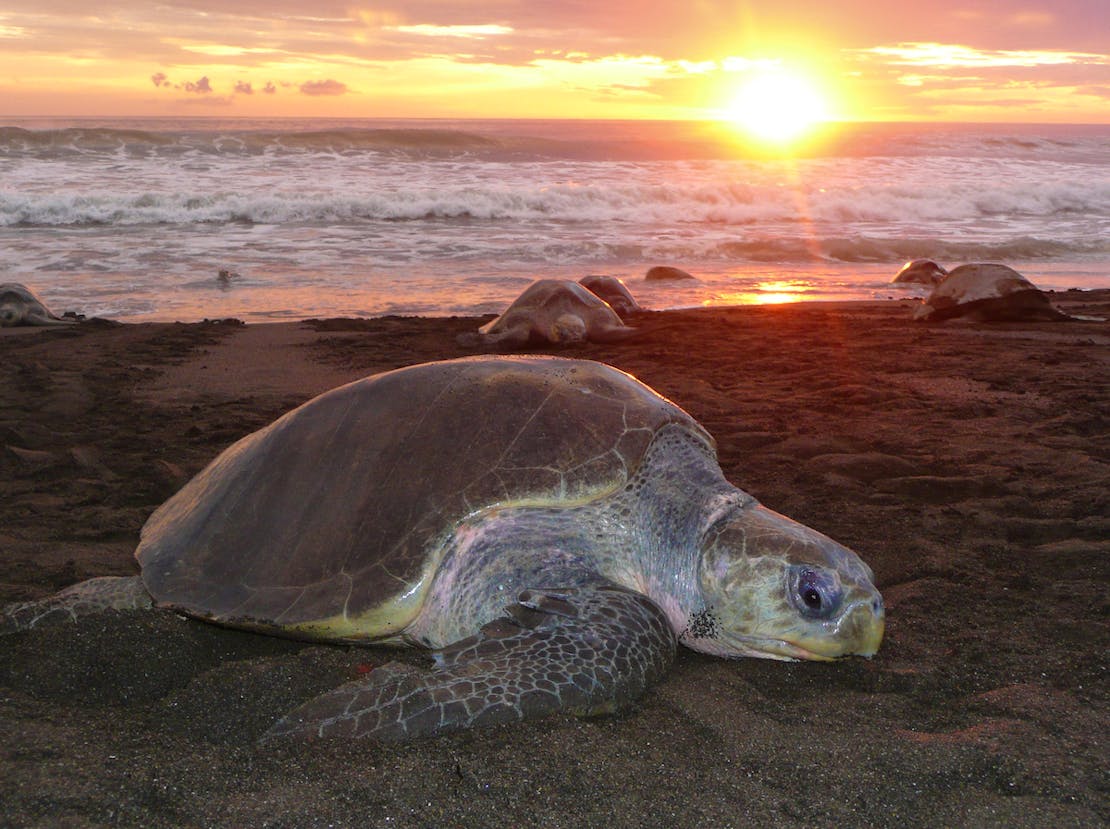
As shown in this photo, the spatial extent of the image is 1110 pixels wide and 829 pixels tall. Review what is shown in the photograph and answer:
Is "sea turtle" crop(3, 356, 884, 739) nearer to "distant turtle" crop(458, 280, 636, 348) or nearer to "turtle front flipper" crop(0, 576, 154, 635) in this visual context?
"turtle front flipper" crop(0, 576, 154, 635)

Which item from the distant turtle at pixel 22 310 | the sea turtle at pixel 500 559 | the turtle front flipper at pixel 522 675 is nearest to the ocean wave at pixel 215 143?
the distant turtle at pixel 22 310

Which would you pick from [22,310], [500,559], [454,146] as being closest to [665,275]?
[22,310]

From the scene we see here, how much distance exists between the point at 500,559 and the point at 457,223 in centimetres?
1567

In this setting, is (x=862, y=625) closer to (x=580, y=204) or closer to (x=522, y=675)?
(x=522, y=675)

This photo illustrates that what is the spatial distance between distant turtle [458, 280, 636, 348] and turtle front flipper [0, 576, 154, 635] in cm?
472

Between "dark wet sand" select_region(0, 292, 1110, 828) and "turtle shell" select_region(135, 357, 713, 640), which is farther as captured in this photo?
"turtle shell" select_region(135, 357, 713, 640)

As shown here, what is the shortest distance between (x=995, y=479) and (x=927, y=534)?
29.1 inches

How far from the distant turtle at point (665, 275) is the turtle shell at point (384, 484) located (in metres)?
9.00

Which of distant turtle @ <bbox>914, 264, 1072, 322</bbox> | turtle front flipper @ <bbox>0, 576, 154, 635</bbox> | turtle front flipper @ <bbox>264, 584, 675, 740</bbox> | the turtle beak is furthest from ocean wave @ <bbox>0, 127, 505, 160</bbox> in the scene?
the turtle beak

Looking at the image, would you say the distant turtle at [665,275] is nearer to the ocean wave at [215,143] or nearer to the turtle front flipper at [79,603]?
the turtle front flipper at [79,603]

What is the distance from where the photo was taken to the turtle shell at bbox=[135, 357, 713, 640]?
257 centimetres

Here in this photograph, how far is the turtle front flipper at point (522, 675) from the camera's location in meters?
2.11

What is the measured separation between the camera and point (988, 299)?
847cm

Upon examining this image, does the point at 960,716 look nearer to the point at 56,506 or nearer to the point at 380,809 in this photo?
the point at 380,809
